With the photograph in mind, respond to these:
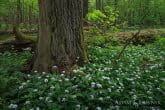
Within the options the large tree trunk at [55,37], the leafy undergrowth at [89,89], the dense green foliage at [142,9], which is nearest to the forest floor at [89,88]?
the leafy undergrowth at [89,89]

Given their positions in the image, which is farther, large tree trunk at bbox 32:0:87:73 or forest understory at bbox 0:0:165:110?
large tree trunk at bbox 32:0:87:73

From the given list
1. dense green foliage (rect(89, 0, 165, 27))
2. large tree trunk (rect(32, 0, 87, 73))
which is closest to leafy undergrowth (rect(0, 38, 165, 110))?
large tree trunk (rect(32, 0, 87, 73))

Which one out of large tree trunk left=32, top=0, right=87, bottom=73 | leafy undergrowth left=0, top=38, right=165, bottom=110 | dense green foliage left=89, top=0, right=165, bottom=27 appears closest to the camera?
leafy undergrowth left=0, top=38, right=165, bottom=110

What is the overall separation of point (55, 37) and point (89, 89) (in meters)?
1.65

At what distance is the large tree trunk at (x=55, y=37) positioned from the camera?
16.2 ft

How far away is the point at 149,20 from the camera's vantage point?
19.9 meters

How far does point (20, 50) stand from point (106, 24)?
3407mm

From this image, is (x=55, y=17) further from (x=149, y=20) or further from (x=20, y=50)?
(x=149, y=20)

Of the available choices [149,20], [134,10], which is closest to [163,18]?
[149,20]

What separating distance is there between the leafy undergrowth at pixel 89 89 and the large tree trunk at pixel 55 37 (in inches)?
14.5

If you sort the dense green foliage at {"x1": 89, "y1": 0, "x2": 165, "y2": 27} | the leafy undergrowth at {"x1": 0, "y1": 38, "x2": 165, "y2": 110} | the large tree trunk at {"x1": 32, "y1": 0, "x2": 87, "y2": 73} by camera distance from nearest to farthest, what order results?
1. the leafy undergrowth at {"x1": 0, "y1": 38, "x2": 165, "y2": 110}
2. the large tree trunk at {"x1": 32, "y1": 0, "x2": 87, "y2": 73}
3. the dense green foliage at {"x1": 89, "y1": 0, "x2": 165, "y2": 27}

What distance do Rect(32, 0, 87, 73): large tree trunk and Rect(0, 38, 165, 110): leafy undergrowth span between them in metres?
0.37

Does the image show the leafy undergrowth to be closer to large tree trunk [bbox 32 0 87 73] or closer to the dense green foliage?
large tree trunk [bbox 32 0 87 73]

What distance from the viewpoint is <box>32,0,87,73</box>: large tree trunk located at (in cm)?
493
